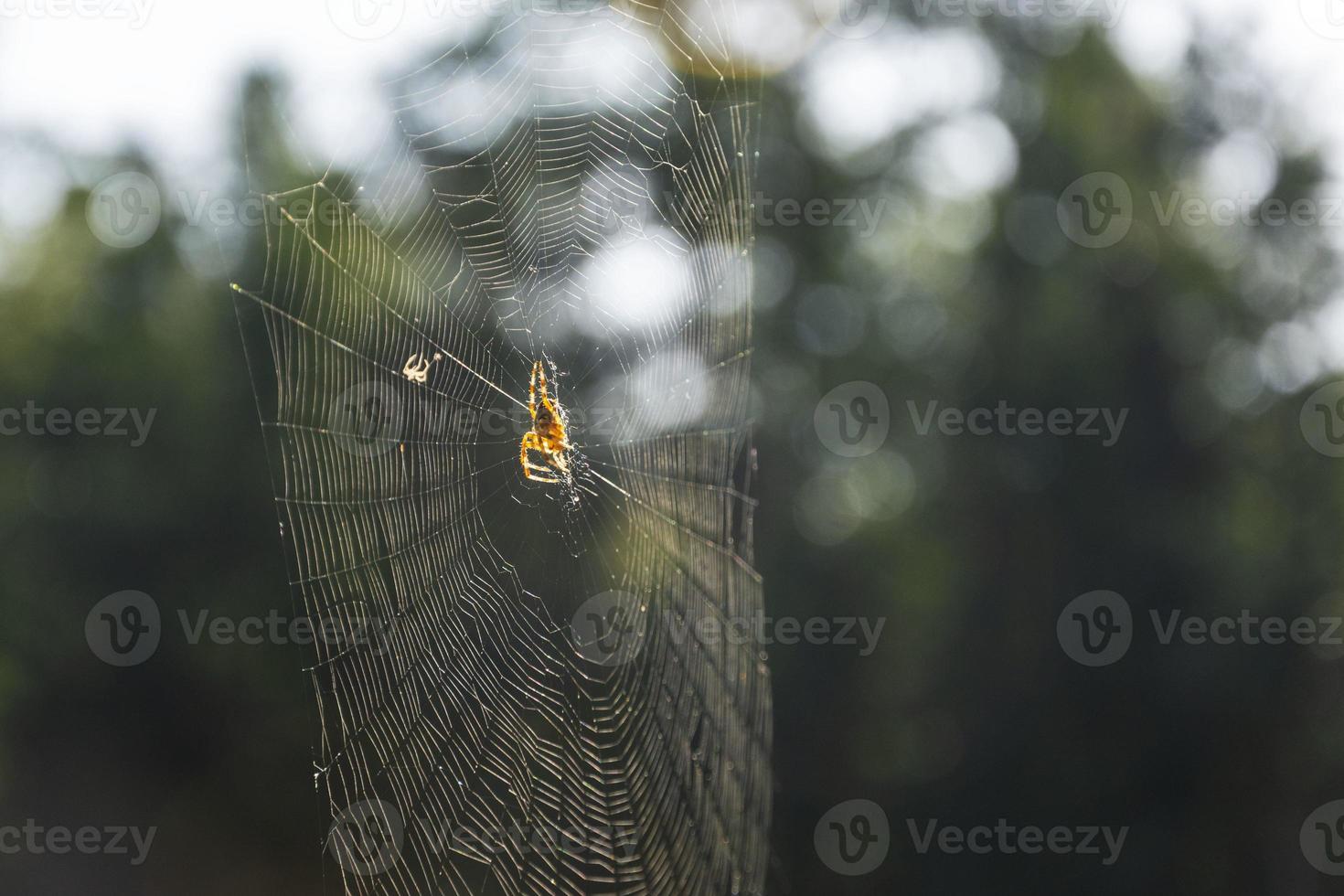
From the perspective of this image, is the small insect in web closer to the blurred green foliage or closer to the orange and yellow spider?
the orange and yellow spider

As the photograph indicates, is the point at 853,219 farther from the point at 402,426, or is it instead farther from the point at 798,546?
the point at 402,426

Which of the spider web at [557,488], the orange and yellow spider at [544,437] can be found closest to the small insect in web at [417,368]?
the spider web at [557,488]

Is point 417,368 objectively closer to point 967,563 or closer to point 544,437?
point 544,437

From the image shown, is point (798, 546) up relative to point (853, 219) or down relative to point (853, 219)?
down

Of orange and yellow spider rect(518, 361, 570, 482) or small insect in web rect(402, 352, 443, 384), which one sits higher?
small insect in web rect(402, 352, 443, 384)

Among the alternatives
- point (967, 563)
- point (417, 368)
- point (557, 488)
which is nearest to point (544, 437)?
point (557, 488)

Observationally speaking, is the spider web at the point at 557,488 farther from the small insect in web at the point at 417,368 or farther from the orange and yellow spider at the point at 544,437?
the orange and yellow spider at the point at 544,437

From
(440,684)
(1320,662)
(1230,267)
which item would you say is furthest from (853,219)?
(440,684)

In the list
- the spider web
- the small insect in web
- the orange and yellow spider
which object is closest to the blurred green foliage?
the spider web

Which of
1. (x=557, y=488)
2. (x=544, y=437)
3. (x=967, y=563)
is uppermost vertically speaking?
(x=544, y=437)
